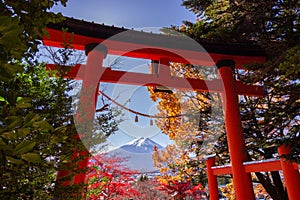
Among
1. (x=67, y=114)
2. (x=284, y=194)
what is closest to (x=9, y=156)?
(x=67, y=114)

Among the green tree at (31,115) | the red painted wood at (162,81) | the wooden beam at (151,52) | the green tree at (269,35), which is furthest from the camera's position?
the red painted wood at (162,81)

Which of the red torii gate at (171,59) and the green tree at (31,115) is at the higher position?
the red torii gate at (171,59)

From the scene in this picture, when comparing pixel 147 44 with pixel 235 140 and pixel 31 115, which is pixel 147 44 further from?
pixel 31 115

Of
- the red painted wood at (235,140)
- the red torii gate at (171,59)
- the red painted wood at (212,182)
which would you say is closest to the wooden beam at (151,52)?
the red torii gate at (171,59)

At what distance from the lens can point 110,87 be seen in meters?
4.08

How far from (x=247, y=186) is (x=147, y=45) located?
10.8ft

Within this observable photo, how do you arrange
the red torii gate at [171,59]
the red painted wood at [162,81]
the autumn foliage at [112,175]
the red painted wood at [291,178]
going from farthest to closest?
the autumn foliage at [112,175], the red painted wood at [162,81], the red torii gate at [171,59], the red painted wood at [291,178]

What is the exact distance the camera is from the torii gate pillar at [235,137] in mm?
3973

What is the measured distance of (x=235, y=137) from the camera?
4.25 metres

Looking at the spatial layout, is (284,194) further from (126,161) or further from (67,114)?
(67,114)

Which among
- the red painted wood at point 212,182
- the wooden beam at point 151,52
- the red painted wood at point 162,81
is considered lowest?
the red painted wood at point 212,182

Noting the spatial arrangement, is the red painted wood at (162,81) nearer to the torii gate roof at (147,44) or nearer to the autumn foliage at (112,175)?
the torii gate roof at (147,44)

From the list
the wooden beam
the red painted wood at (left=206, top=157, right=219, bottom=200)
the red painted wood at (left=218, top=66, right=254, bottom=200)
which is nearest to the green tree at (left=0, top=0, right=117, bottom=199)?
the wooden beam

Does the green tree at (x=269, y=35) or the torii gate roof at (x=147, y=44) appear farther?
the torii gate roof at (x=147, y=44)
